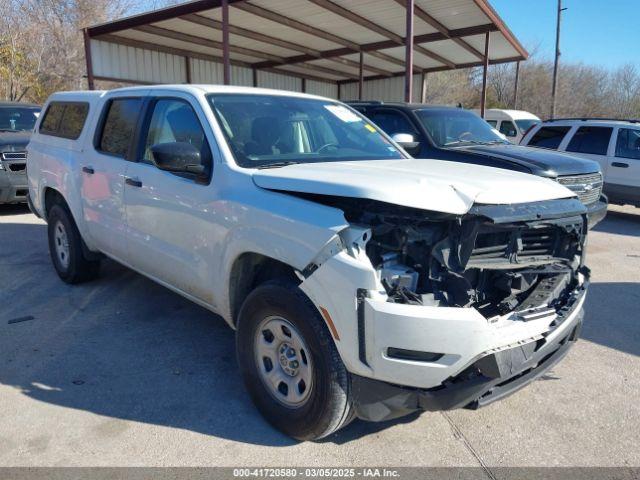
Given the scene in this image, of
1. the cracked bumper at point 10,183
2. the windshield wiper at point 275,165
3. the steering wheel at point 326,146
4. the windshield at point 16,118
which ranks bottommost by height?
the cracked bumper at point 10,183

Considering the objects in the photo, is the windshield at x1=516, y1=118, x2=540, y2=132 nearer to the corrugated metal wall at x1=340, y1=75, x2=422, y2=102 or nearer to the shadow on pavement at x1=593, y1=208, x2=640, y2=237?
the corrugated metal wall at x1=340, y1=75, x2=422, y2=102

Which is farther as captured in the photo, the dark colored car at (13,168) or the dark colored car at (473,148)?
the dark colored car at (13,168)

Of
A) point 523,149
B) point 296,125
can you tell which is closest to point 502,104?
point 523,149

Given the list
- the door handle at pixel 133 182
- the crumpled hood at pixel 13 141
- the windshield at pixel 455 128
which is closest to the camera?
the door handle at pixel 133 182

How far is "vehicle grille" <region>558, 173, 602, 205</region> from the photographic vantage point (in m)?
6.75

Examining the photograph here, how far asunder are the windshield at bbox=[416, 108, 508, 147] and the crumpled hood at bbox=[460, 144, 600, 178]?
14.4 inches

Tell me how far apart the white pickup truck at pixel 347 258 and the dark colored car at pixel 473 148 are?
9.39 feet

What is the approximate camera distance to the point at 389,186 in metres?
2.56

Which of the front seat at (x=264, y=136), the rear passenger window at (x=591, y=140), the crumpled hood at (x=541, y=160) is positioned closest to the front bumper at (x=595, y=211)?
the crumpled hood at (x=541, y=160)

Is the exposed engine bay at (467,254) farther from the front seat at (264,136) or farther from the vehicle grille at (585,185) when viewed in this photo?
the vehicle grille at (585,185)

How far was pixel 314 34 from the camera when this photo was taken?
14.9 m

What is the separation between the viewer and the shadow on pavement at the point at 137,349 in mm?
3158

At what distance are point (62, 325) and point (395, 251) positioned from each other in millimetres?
3279

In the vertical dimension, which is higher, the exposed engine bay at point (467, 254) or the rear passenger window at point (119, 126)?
the rear passenger window at point (119, 126)
